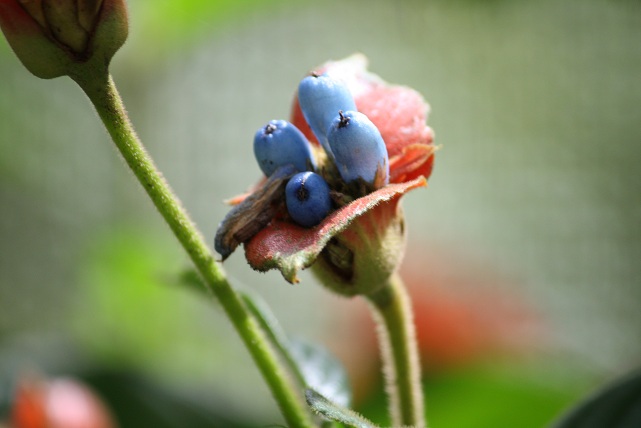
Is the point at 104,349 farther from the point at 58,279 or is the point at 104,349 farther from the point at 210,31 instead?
the point at 58,279

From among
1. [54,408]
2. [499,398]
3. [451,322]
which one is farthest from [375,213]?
[451,322]

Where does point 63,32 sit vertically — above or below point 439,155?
above

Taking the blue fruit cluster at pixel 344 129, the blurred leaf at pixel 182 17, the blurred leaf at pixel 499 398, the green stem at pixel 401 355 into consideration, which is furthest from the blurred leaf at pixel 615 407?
the blurred leaf at pixel 182 17

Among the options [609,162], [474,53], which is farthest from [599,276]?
[474,53]

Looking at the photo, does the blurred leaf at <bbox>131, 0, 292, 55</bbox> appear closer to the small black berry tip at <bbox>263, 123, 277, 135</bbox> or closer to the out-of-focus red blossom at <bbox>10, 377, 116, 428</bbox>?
the out-of-focus red blossom at <bbox>10, 377, 116, 428</bbox>

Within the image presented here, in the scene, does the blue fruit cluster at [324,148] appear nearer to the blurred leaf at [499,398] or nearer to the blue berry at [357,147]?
the blue berry at [357,147]

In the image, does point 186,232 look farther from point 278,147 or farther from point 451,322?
point 451,322
